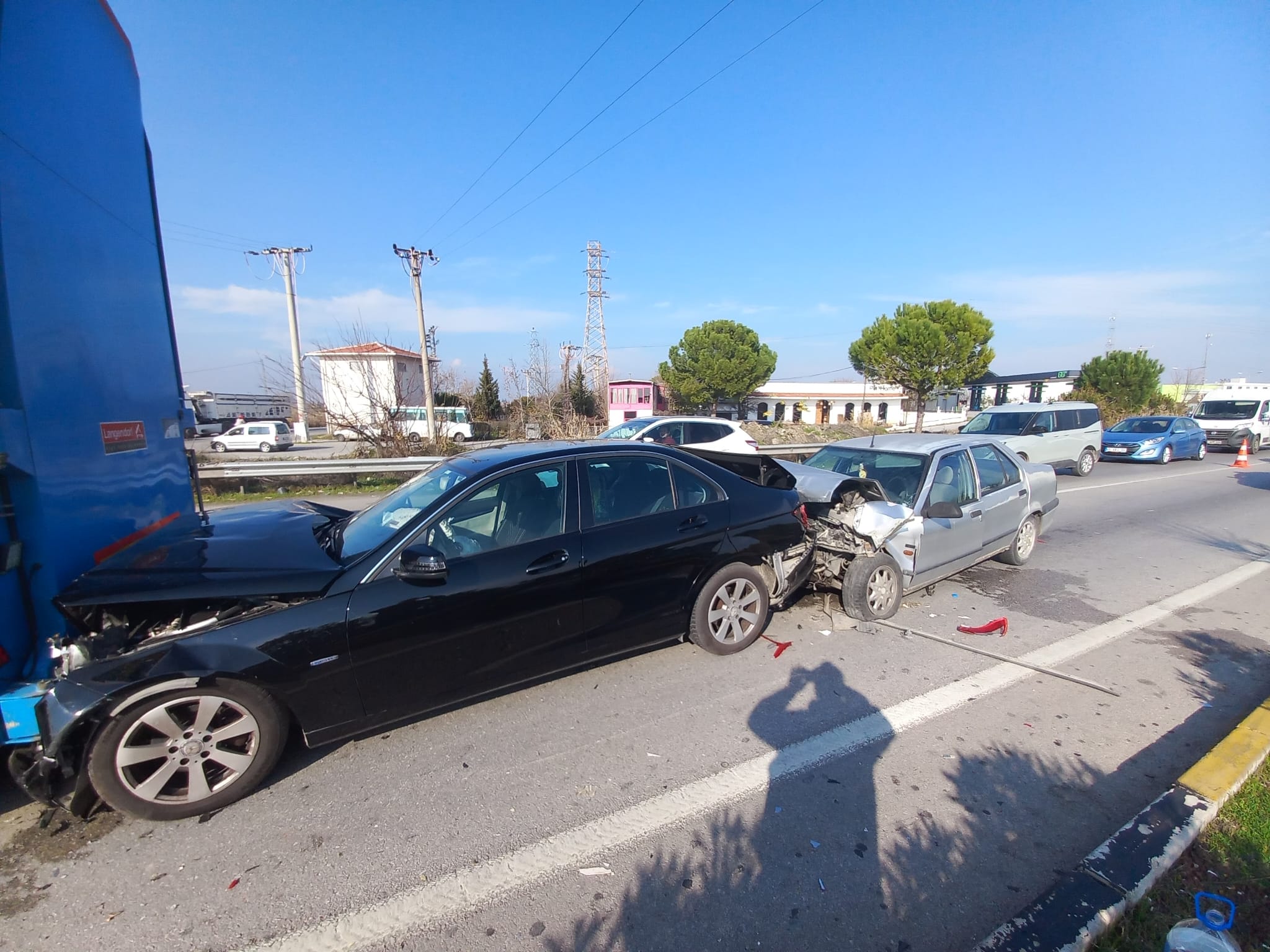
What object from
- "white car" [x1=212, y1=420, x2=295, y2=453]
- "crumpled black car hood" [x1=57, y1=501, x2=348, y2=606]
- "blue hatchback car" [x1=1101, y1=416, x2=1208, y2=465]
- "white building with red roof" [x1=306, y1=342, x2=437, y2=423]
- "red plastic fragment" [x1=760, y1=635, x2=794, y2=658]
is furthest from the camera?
"white car" [x1=212, y1=420, x2=295, y2=453]

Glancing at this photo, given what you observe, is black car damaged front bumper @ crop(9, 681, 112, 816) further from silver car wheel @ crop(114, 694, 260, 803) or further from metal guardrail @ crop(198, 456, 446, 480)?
metal guardrail @ crop(198, 456, 446, 480)

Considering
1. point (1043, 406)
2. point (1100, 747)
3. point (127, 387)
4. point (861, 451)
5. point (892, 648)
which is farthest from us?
point (1043, 406)

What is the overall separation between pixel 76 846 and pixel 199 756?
0.54m

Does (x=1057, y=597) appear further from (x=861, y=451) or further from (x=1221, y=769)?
(x=1221, y=769)

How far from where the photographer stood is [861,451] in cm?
597

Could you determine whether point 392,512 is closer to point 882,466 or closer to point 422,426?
point 882,466

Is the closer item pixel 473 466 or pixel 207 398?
pixel 473 466

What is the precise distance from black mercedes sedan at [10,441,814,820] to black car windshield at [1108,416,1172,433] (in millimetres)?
19779

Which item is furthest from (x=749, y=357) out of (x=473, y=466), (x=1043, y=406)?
(x=473, y=466)

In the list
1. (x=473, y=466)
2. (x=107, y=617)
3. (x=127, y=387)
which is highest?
(x=127, y=387)

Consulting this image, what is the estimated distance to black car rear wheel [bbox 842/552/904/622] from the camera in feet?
15.4

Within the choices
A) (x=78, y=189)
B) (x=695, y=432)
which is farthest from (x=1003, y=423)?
(x=78, y=189)

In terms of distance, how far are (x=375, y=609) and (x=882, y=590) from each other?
159 inches

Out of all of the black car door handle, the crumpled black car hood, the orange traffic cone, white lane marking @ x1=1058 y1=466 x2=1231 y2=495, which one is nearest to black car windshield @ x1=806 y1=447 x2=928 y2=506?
the black car door handle
